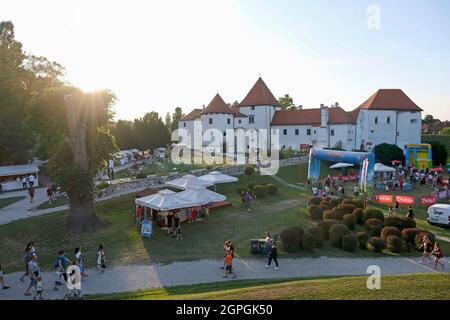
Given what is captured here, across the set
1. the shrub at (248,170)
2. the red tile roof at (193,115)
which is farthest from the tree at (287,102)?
the shrub at (248,170)

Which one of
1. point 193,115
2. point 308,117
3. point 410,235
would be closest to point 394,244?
point 410,235

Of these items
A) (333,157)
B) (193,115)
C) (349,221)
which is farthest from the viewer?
(193,115)

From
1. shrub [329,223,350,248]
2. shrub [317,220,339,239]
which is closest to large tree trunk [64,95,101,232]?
shrub [317,220,339,239]

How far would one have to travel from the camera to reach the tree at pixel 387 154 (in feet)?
186

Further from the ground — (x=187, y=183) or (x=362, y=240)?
(x=187, y=183)

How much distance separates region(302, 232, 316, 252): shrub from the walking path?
1000mm

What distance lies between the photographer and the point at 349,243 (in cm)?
1888

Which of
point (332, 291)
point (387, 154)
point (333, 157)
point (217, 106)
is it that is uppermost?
point (217, 106)

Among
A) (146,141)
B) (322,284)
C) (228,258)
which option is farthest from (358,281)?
(146,141)

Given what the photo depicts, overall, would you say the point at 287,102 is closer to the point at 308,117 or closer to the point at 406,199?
the point at 308,117

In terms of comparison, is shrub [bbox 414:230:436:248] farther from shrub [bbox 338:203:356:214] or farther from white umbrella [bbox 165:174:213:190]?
white umbrella [bbox 165:174:213:190]

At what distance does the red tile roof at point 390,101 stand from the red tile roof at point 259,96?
16509 millimetres

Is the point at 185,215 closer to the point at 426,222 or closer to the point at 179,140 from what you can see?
the point at 426,222

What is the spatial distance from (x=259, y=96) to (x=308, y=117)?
929 centimetres
